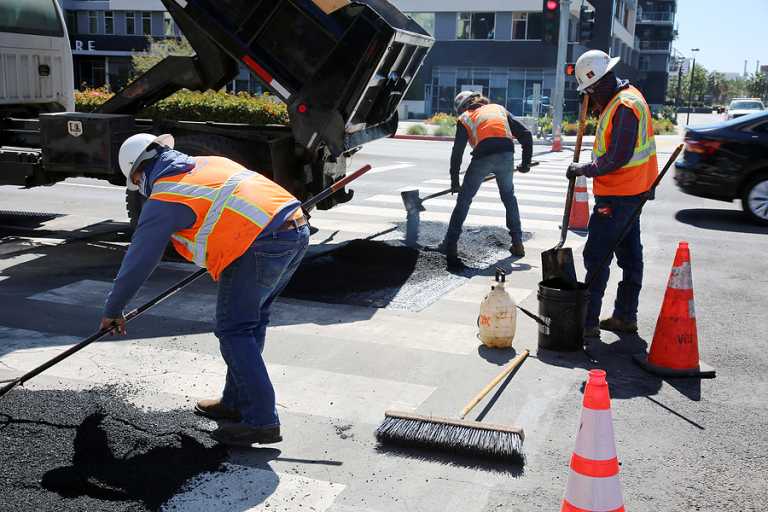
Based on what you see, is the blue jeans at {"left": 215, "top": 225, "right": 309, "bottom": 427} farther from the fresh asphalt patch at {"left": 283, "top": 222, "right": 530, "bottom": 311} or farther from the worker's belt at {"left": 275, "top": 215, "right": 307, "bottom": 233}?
the fresh asphalt patch at {"left": 283, "top": 222, "right": 530, "bottom": 311}

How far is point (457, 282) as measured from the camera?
26.0ft

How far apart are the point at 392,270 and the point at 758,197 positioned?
6018 millimetres

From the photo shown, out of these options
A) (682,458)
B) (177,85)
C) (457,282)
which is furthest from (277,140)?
(682,458)

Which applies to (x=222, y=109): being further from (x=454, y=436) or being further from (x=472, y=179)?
(x=454, y=436)

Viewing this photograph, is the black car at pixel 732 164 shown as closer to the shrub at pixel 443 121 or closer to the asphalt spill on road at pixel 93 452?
the asphalt spill on road at pixel 93 452

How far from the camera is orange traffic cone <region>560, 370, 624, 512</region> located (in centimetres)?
305

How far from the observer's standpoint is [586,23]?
886 inches

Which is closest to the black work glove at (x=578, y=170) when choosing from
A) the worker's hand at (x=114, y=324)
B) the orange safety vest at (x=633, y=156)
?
the orange safety vest at (x=633, y=156)

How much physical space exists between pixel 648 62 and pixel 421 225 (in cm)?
9398

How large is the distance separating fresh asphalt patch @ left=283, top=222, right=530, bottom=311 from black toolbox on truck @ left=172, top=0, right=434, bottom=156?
1.24 meters

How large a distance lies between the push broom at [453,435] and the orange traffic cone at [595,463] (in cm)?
95

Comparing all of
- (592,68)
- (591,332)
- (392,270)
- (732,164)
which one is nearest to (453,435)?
(591,332)

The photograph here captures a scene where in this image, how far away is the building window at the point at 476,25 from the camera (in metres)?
51.4

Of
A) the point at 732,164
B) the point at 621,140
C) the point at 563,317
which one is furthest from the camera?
the point at 732,164
